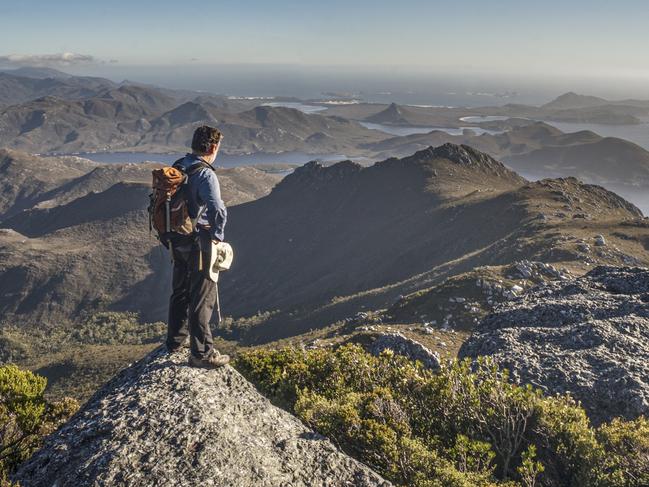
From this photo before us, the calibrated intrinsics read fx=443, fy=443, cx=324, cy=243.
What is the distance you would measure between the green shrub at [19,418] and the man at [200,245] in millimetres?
5106

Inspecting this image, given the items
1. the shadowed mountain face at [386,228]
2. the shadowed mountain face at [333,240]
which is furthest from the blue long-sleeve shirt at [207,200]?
the shadowed mountain face at [333,240]

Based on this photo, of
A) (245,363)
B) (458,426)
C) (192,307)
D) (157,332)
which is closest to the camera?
(192,307)

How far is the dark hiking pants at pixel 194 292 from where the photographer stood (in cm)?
978

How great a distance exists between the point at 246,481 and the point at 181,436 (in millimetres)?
1461

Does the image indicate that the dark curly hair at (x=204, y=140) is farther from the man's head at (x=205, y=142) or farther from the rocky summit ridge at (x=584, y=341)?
the rocky summit ridge at (x=584, y=341)

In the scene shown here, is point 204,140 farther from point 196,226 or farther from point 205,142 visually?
point 196,226

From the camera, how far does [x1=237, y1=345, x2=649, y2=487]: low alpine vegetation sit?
8.77m

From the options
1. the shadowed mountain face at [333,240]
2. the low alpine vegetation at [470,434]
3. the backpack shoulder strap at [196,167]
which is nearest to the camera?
the low alpine vegetation at [470,434]

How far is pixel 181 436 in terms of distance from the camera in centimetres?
805

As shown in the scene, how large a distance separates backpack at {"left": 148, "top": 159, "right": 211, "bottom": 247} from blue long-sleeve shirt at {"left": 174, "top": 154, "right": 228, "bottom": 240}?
11cm

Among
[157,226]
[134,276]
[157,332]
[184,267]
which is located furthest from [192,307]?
[134,276]

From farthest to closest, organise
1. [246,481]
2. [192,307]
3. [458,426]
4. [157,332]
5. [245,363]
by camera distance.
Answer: [157,332], [245,363], [458,426], [192,307], [246,481]

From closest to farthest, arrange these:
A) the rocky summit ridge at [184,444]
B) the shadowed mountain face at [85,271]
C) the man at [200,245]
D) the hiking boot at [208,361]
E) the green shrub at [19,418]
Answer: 1. the rocky summit ridge at [184,444]
2. the man at [200,245]
3. the hiking boot at [208,361]
4. the green shrub at [19,418]
5. the shadowed mountain face at [85,271]

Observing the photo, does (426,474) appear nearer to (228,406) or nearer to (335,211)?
(228,406)
